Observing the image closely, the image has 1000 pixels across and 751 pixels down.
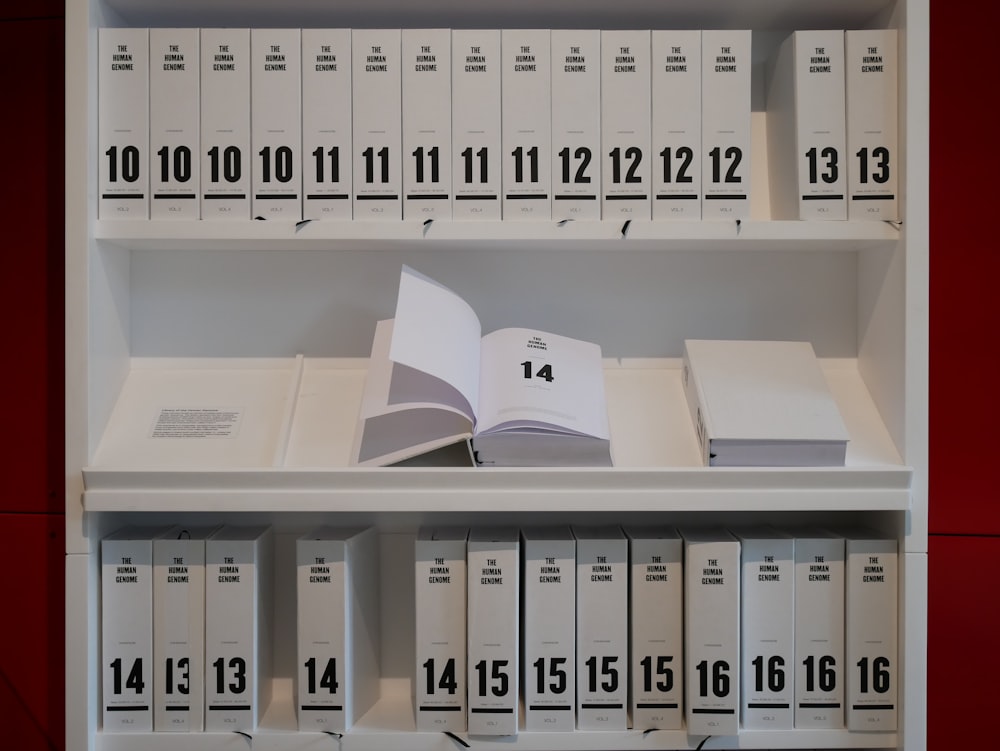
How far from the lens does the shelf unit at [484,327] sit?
1.05m

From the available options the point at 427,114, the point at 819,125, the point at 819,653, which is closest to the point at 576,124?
the point at 427,114

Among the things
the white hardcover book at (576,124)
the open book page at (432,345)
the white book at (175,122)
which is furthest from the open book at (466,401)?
the white book at (175,122)

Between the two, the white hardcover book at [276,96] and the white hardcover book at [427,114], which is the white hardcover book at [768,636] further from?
the white hardcover book at [276,96]

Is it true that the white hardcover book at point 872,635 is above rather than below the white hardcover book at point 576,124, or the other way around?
below

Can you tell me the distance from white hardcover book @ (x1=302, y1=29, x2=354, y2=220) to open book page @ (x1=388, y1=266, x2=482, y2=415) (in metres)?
0.17

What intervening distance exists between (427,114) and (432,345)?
36 cm

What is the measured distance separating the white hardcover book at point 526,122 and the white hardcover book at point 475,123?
14 mm

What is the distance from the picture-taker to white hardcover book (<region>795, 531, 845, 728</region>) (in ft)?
3.63

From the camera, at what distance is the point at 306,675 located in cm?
109

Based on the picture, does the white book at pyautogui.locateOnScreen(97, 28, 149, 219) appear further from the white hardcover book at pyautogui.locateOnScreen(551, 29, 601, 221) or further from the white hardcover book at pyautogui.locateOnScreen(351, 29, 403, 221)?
the white hardcover book at pyautogui.locateOnScreen(551, 29, 601, 221)
